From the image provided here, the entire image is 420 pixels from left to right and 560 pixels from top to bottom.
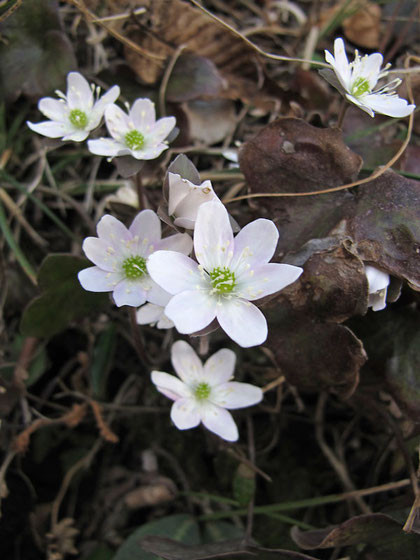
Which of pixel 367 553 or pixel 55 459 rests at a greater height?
pixel 367 553

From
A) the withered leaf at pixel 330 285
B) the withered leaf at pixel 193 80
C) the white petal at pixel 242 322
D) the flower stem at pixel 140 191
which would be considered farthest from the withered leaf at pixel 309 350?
the withered leaf at pixel 193 80

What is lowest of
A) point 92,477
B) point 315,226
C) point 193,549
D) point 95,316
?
point 92,477

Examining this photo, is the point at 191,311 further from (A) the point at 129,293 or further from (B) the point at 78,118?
(B) the point at 78,118

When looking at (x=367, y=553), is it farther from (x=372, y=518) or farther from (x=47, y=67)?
(x=47, y=67)

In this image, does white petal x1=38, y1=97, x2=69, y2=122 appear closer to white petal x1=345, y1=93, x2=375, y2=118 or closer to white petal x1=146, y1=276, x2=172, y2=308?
white petal x1=146, y1=276, x2=172, y2=308

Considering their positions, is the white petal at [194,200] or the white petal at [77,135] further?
the white petal at [77,135]

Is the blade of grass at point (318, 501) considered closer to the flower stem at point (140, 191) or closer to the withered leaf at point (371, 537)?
the withered leaf at point (371, 537)

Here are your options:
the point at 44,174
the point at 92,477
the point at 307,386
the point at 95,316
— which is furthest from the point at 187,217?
the point at 92,477
